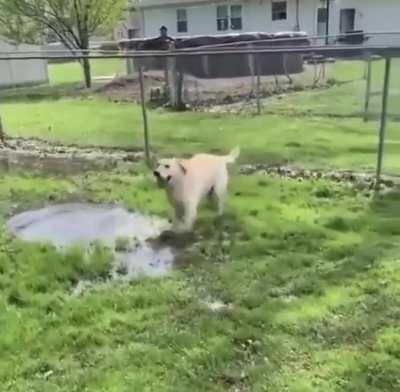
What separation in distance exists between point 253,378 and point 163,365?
47cm

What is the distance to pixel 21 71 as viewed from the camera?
69.9ft

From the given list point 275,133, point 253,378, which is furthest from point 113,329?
point 275,133

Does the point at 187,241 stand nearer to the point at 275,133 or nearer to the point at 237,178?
the point at 237,178

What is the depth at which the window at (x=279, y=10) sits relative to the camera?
29.8 meters

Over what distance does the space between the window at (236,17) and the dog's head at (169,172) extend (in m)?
26.4

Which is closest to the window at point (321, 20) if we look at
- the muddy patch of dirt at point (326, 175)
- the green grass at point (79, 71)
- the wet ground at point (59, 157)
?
the green grass at point (79, 71)

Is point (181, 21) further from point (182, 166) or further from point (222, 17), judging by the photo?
point (182, 166)

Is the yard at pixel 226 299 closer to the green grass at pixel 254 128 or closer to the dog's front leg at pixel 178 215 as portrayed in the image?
the dog's front leg at pixel 178 215

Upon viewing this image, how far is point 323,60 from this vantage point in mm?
16125

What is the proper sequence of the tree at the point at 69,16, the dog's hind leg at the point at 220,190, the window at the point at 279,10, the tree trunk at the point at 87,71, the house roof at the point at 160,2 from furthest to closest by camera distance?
the house roof at the point at 160,2 < the window at the point at 279,10 < the tree at the point at 69,16 < the tree trunk at the point at 87,71 < the dog's hind leg at the point at 220,190

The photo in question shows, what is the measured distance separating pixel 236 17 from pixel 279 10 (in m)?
1.98

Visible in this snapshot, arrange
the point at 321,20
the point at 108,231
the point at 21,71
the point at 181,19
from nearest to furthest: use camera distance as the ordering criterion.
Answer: the point at 108,231, the point at 21,71, the point at 321,20, the point at 181,19

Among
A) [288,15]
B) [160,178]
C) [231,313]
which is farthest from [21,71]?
[231,313]

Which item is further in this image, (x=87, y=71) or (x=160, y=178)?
(x=87, y=71)
